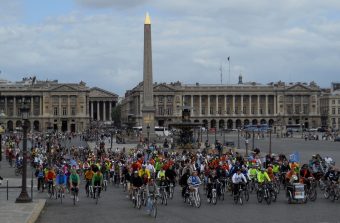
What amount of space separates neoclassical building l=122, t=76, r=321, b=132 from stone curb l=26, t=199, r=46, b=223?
159 metres

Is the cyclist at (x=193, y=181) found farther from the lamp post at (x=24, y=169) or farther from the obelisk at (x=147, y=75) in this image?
the obelisk at (x=147, y=75)

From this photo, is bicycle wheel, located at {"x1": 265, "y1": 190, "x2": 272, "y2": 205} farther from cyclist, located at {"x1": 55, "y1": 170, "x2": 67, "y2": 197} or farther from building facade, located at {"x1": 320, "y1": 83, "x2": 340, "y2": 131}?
building facade, located at {"x1": 320, "y1": 83, "x2": 340, "y2": 131}

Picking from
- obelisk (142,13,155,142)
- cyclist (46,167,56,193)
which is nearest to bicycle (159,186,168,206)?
cyclist (46,167,56,193)

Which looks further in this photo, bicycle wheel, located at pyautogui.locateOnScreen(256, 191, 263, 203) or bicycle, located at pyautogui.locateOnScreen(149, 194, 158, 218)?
bicycle wheel, located at pyautogui.locateOnScreen(256, 191, 263, 203)

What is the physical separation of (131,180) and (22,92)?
506ft

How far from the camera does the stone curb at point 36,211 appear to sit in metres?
19.7

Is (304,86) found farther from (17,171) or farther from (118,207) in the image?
(118,207)

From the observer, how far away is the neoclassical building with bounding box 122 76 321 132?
184250mm

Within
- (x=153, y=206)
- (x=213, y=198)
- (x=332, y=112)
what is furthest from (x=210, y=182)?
(x=332, y=112)

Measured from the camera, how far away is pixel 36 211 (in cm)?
2173

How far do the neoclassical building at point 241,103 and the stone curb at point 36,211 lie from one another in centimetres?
15863

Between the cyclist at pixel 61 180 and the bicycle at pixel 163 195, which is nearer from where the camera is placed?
the bicycle at pixel 163 195

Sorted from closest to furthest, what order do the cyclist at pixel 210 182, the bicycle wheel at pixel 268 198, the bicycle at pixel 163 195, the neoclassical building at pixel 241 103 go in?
the bicycle wheel at pixel 268 198 → the bicycle at pixel 163 195 → the cyclist at pixel 210 182 → the neoclassical building at pixel 241 103

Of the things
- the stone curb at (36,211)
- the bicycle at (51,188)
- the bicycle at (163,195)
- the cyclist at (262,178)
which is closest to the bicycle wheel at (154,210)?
the stone curb at (36,211)
